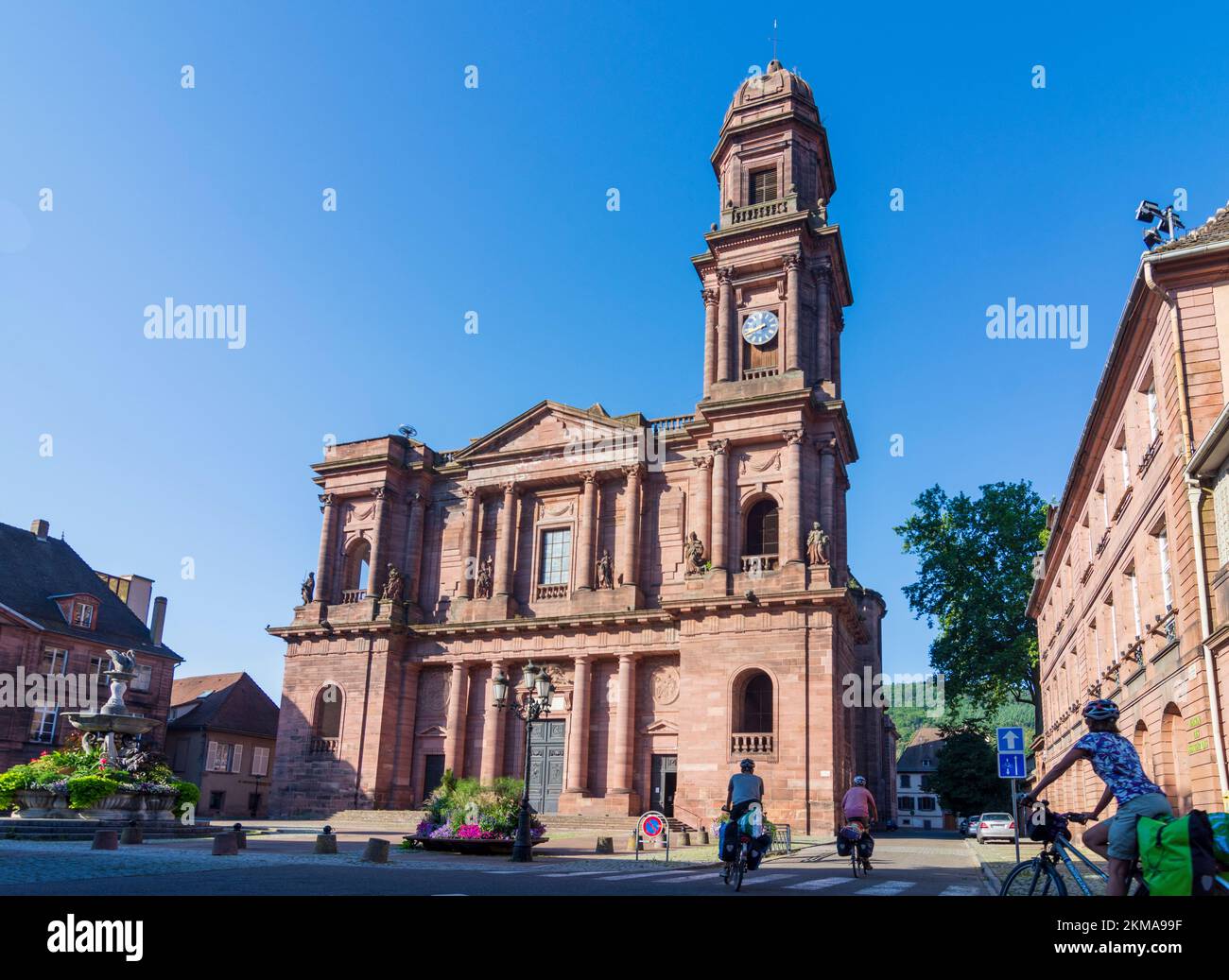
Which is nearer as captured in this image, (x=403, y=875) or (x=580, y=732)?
(x=403, y=875)

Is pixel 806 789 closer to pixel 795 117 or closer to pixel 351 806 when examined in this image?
pixel 351 806

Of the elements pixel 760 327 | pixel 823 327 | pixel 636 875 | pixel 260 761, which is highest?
pixel 760 327

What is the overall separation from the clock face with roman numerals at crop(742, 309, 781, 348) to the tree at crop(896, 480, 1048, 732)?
16.9 m

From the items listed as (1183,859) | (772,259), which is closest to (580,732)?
(772,259)

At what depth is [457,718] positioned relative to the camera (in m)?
40.3

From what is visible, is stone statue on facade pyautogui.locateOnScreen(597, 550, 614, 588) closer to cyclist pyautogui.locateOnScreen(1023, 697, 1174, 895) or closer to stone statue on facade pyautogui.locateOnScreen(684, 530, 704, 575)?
stone statue on facade pyautogui.locateOnScreen(684, 530, 704, 575)

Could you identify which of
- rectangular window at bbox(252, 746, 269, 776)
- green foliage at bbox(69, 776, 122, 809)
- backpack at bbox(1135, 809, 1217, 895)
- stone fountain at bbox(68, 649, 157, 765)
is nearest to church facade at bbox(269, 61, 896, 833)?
stone fountain at bbox(68, 649, 157, 765)

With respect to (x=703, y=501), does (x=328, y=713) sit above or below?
below

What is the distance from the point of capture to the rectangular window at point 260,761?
54125 millimetres

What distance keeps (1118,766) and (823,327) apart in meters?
33.4

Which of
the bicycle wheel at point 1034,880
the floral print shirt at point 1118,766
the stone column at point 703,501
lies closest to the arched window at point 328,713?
the stone column at point 703,501

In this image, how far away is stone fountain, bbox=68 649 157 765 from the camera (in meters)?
24.9

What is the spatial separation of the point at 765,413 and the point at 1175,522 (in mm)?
19529

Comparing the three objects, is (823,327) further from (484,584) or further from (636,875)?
(636,875)
